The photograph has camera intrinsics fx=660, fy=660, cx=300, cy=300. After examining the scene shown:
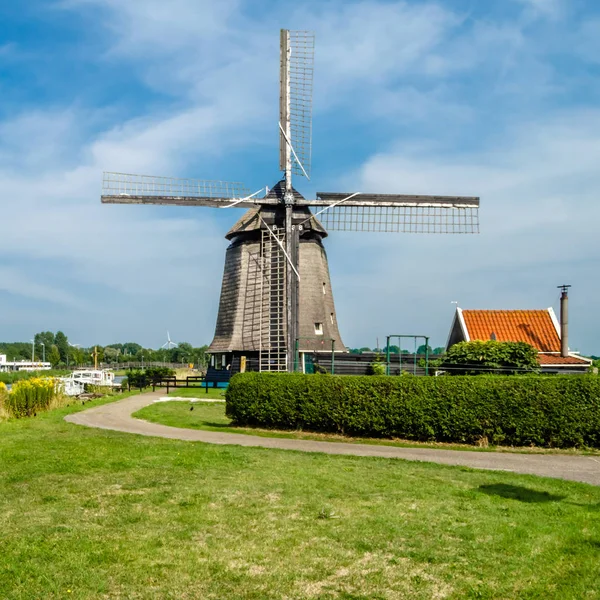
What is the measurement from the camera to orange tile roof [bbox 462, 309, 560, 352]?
32188 millimetres

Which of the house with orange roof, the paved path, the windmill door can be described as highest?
the house with orange roof

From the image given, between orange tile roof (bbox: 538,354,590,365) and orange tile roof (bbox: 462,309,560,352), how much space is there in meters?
0.97

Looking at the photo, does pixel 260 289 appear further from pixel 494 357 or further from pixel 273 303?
pixel 494 357

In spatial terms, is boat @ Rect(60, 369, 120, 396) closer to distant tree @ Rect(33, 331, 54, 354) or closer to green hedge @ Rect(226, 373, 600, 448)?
green hedge @ Rect(226, 373, 600, 448)

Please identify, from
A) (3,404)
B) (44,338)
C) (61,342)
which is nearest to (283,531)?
(3,404)

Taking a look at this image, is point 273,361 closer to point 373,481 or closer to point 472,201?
point 472,201

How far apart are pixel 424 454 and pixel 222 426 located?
262 inches

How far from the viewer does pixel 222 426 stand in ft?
61.7

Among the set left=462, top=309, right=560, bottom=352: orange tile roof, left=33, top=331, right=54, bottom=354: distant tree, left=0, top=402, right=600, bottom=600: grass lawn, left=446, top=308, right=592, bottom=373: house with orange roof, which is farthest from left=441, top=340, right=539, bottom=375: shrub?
left=33, top=331, right=54, bottom=354: distant tree

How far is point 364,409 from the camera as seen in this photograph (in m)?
17.0

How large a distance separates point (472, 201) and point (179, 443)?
2116 cm

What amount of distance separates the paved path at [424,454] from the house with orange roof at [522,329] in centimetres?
1695

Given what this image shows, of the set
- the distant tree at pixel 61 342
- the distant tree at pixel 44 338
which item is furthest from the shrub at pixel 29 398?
the distant tree at pixel 44 338

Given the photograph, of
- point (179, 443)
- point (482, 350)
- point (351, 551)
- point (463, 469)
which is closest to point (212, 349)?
point (482, 350)
